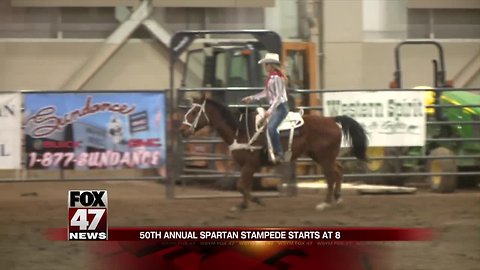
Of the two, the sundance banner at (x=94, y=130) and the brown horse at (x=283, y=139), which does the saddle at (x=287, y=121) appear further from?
the sundance banner at (x=94, y=130)

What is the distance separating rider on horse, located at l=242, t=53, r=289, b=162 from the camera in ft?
26.6

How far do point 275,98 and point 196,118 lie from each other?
919mm

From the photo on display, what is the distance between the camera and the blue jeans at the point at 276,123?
8.30 meters

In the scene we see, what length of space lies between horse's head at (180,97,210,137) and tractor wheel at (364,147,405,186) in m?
2.28

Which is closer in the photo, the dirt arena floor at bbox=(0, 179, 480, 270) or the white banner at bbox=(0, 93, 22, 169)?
the dirt arena floor at bbox=(0, 179, 480, 270)

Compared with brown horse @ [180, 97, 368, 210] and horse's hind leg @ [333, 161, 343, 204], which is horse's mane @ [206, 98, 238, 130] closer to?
brown horse @ [180, 97, 368, 210]

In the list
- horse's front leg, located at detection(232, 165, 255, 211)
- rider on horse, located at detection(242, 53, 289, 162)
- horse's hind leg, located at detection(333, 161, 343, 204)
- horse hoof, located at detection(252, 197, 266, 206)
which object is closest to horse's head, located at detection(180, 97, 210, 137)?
rider on horse, located at detection(242, 53, 289, 162)

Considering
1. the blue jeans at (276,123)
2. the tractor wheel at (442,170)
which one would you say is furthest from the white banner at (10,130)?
the tractor wheel at (442,170)

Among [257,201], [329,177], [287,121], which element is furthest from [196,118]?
[329,177]

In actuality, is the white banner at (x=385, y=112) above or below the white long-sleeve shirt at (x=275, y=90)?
below

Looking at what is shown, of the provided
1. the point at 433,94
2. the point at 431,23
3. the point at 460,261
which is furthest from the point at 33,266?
the point at 431,23

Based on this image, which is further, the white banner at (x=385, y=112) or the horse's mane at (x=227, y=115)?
the white banner at (x=385, y=112)

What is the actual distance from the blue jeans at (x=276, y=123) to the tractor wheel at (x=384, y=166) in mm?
1773

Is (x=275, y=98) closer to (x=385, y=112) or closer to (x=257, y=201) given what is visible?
(x=257, y=201)
